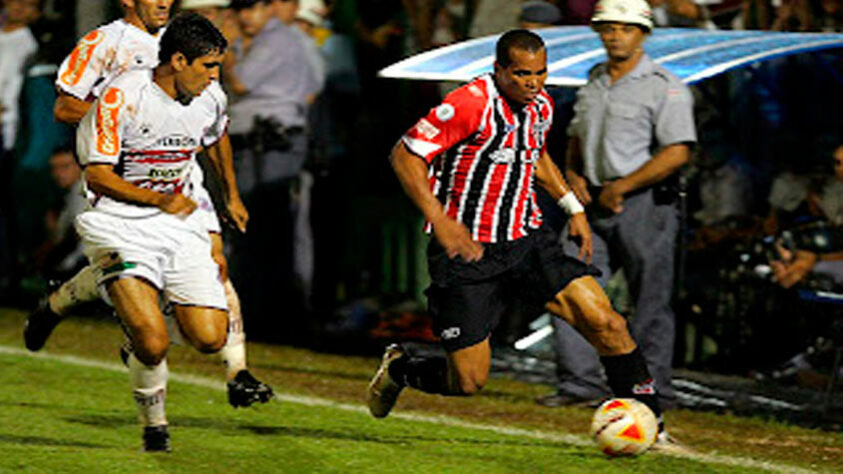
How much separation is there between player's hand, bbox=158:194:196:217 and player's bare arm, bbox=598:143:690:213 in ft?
10.0

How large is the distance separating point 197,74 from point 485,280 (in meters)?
1.54

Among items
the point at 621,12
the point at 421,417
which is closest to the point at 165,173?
the point at 421,417

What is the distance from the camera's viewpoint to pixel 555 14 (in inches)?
522

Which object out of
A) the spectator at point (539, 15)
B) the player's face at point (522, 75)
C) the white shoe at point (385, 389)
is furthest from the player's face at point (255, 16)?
the player's face at point (522, 75)

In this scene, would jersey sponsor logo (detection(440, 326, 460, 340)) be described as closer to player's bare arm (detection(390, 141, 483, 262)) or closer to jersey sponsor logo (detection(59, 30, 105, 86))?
player's bare arm (detection(390, 141, 483, 262))

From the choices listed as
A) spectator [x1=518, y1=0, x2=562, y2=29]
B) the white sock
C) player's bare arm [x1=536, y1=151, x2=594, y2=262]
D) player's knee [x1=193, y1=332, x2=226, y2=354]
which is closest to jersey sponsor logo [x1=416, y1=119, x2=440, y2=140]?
player's bare arm [x1=536, y1=151, x2=594, y2=262]

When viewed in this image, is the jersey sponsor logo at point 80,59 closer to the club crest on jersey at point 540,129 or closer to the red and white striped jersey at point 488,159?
the red and white striped jersey at point 488,159

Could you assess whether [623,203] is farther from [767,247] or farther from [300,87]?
[300,87]

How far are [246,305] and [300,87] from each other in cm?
165

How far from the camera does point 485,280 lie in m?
9.29

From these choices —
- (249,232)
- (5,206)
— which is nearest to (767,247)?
(249,232)

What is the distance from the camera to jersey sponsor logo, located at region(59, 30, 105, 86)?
398 inches

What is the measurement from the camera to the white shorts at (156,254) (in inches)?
360

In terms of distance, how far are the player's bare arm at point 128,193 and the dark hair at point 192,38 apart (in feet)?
1.88
